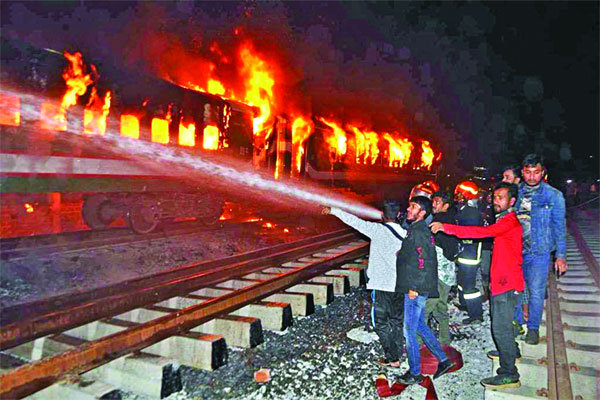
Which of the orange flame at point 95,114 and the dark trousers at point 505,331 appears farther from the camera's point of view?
the orange flame at point 95,114

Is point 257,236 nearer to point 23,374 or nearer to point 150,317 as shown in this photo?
point 150,317

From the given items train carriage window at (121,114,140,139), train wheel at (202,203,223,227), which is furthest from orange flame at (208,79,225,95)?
train carriage window at (121,114,140,139)

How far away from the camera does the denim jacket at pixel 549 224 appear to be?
Answer: 168 inches

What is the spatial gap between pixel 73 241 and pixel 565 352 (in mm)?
8812

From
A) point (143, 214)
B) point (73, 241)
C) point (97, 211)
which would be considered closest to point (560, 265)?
point (143, 214)

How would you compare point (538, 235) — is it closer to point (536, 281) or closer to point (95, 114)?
point (536, 281)

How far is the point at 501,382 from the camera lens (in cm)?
364

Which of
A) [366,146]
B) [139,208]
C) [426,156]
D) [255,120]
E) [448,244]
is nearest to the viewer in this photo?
[448,244]

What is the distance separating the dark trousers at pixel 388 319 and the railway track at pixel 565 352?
35.7 inches

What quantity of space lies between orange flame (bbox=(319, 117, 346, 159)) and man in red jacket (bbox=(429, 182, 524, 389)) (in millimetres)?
11866

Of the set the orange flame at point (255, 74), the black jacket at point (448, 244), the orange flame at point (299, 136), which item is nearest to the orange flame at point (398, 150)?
the orange flame at point (255, 74)

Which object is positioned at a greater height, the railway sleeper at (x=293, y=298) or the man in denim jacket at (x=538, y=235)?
the man in denim jacket at (x=538, y=235)

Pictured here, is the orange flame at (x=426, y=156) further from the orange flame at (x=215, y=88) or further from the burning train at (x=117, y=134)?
the burning train at (x=117, y=134)

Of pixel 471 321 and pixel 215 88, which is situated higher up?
pixel 215 88
